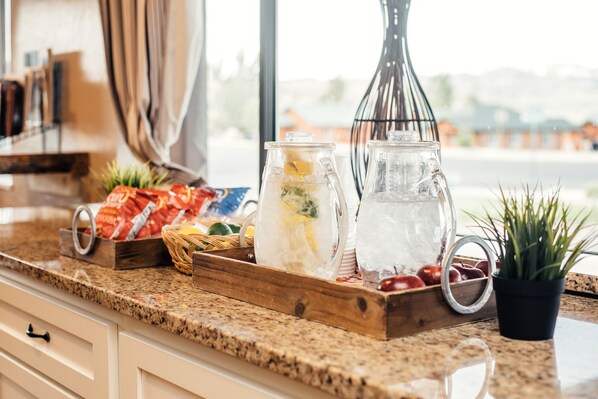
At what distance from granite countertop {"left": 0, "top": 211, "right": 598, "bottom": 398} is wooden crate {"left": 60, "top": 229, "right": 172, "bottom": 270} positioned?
0.66 feet

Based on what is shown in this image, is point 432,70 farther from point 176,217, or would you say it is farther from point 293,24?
point 176,217

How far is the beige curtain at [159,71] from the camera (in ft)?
8.29

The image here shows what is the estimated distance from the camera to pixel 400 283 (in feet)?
3.90

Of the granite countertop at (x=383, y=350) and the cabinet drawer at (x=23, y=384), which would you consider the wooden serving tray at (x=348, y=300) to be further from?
the cabinet drawer at (x=23, y=384)

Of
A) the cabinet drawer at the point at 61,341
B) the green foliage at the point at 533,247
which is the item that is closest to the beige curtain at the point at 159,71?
the cabinet drawer at the point at 61,341

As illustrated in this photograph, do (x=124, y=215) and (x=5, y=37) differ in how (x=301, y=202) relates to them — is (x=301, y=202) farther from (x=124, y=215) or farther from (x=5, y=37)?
(x=5, y=37)

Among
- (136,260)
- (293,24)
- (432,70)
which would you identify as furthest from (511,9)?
(136,260)

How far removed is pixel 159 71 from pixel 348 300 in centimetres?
163

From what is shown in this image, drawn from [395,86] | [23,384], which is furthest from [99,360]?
[395,86]

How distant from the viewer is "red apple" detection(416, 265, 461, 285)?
124cm

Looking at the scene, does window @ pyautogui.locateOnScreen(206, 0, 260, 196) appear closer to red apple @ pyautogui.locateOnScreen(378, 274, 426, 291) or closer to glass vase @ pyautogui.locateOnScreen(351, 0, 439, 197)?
glass vase @ pyautogui.locateOnScreen(351, 0, 439, 197)

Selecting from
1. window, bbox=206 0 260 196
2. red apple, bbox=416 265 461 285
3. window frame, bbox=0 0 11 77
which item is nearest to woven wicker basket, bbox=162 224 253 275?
red apple, bbox=416 265 461 285

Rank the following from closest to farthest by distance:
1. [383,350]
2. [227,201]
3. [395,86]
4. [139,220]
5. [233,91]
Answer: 1. [383,350]
2. [395,86]
3. [139,220]
4. [227,201]
5. [233,91]

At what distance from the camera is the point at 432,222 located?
1298mm
